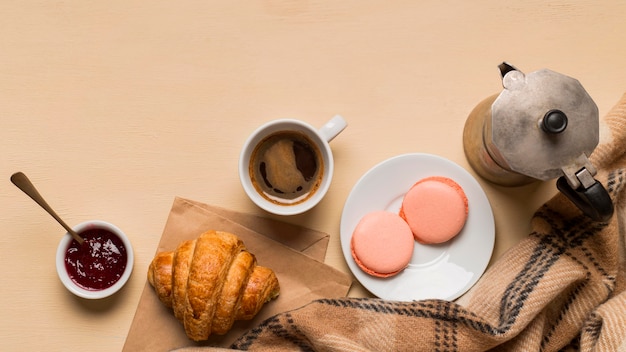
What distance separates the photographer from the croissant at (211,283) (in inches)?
43.8

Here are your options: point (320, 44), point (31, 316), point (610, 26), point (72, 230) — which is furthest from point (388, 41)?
point (31, 316)

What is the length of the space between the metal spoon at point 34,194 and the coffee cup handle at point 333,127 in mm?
486

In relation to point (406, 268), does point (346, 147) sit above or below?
above

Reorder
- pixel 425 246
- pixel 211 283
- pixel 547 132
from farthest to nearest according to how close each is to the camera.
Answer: pixel 425 246 < pixel 211 283 < pixel 547 132

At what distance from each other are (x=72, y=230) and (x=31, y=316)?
0.21 m

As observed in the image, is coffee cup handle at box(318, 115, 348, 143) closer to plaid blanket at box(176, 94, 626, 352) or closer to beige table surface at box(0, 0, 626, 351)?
beige table surface at box(0, 0, 626, 351)

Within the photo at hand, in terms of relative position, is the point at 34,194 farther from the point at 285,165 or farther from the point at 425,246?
the point at 425,246

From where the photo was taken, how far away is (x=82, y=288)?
3.86 ft

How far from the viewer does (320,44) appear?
1224mm

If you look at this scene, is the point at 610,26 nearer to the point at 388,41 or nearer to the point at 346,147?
the point at 388,41

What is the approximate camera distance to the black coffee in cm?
120

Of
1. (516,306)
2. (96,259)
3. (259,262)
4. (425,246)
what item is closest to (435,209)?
(425,246)

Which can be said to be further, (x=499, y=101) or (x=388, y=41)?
(x=388, y=41)

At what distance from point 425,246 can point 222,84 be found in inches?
19.5
